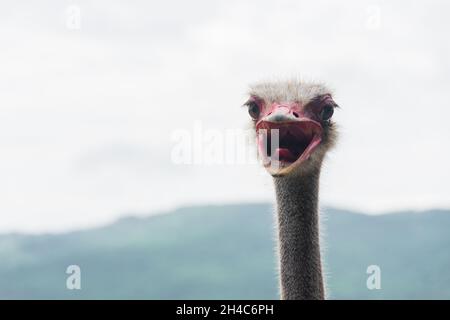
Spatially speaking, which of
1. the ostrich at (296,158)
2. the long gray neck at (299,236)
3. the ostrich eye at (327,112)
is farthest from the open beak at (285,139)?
the long gray neck at (299,236)

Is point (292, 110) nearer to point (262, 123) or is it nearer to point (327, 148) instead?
point (262, 123)

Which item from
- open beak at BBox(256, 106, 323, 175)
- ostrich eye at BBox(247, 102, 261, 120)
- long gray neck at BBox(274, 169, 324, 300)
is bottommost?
long gray neck at BBox(274, 169, 324, 300)

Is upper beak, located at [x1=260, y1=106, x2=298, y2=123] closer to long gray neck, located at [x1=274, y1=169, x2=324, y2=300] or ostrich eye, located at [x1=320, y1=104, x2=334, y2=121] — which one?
ostrich eye, located at [x1=320, y1=104, x2=334, y2=121]

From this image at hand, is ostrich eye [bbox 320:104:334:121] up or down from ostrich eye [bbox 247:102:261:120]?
down

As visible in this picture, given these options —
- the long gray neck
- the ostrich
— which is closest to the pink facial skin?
the ostrich

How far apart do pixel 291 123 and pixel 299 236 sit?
66 centimetres

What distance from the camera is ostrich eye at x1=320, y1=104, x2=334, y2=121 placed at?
416cm

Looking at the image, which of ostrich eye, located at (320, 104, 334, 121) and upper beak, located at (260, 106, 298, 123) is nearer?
upper beak, located at (260, 106, 298, 123)

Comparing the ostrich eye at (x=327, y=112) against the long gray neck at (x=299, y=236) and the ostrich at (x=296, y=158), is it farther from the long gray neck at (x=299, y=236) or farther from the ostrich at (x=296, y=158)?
the long gray neck at (x=299, y=236)

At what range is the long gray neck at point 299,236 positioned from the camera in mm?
4254
